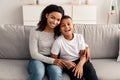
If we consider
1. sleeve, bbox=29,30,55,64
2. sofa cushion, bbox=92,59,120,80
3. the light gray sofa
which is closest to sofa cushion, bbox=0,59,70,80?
the light gray sofa

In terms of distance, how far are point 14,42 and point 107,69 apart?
940 mm

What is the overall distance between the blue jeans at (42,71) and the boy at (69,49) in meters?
0.10

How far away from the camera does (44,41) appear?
200 cm

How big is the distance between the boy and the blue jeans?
0.10 m

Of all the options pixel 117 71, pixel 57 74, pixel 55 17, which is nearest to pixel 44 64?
pixel 57 74

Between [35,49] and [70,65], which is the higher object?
[35,49]

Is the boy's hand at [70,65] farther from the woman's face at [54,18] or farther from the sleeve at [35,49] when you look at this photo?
the woman's face at [54,18]

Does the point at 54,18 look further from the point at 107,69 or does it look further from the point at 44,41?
the point at 107,69

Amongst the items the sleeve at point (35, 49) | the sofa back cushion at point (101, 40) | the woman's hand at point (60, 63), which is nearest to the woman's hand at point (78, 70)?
the woman's hand at point (60, 63)

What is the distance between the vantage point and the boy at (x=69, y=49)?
6.20 feet

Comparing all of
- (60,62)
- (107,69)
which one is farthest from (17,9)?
(107,69)

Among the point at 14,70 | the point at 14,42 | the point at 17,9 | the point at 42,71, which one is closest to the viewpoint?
the point at 42,71

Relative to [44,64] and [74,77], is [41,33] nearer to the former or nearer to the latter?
[44,64]

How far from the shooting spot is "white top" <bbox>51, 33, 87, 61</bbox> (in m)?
1.96
